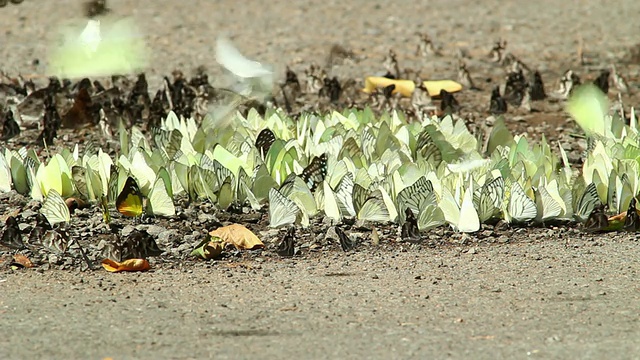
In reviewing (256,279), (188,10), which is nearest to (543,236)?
(256,279)

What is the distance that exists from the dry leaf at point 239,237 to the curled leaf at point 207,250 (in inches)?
4.5

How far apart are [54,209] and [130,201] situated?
1.07 feet

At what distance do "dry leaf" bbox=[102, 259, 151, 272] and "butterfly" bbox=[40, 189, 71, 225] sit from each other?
0.56 meters

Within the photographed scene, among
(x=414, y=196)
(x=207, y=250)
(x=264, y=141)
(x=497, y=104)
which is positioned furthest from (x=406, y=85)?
(x=207, y=250)

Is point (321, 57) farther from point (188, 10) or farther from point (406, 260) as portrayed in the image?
point (406, 260)

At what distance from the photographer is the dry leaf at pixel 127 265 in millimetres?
4199

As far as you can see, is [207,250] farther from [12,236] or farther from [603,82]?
[603,82]

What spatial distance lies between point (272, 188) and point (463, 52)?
4.15 m

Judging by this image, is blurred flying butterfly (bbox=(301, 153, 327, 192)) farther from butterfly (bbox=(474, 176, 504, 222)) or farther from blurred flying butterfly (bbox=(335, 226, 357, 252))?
butterfly (bbox=(474, 176, 504, 222))

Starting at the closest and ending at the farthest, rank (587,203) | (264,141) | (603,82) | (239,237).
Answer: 1. (239,237)
2. (587,203)
3. (264,141)
4. (603,82)

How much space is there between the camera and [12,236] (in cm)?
441

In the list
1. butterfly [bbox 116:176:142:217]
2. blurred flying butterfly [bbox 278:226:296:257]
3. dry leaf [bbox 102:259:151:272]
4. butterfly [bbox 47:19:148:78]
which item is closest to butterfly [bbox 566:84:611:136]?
blurred flying butterfly [bbox 278:226:296:257]

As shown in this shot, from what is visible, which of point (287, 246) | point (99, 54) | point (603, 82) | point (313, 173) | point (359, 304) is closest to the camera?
point (359, 304)

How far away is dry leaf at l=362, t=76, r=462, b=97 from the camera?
7346 millimetres
